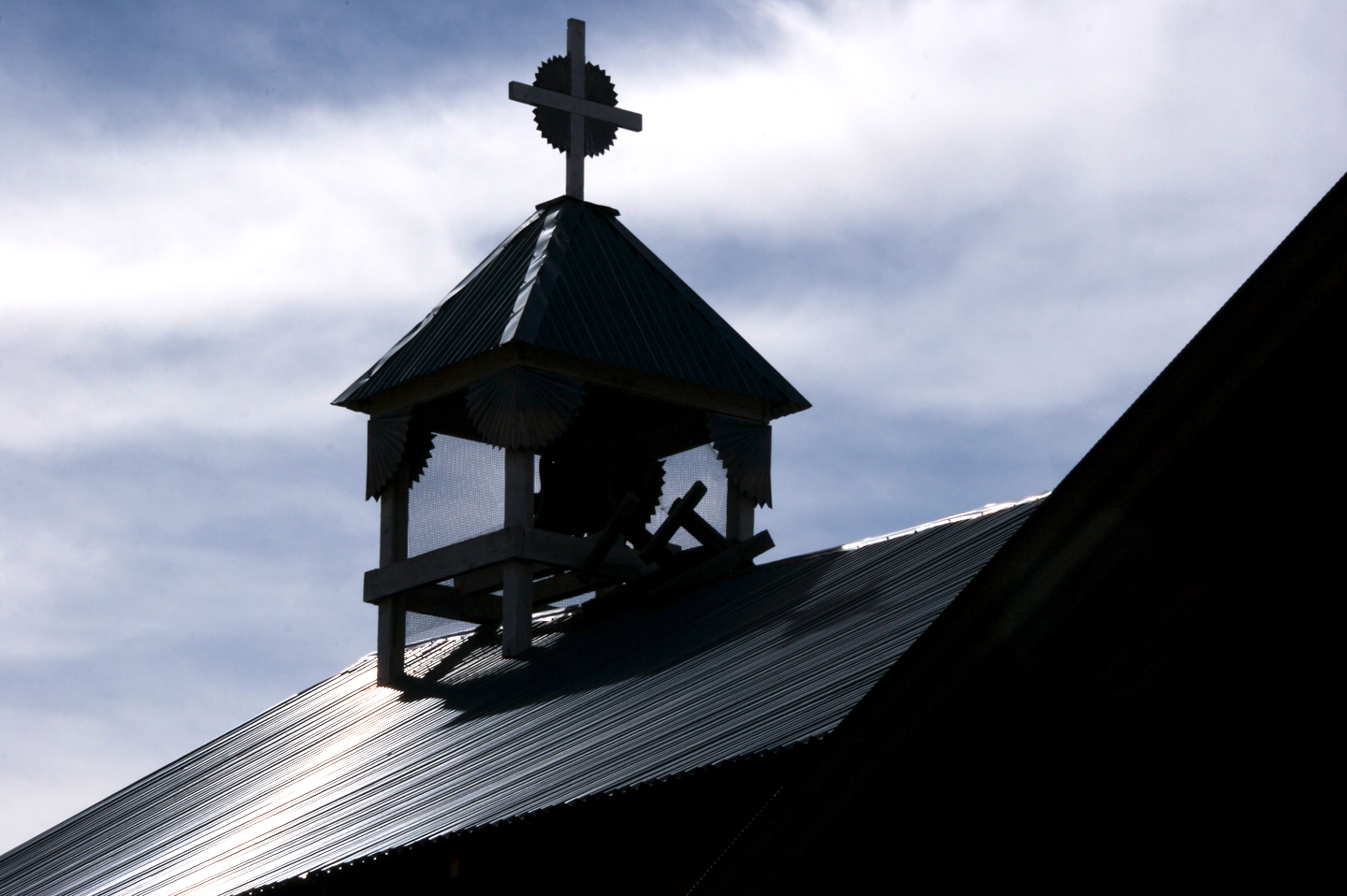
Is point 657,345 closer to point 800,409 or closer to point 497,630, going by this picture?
point 800,409

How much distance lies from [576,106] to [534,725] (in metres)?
8.18

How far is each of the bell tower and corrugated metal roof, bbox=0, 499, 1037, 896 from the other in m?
→ 0.58

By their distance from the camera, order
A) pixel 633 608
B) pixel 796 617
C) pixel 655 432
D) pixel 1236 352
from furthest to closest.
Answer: pixel 655 432, pixel 633 608, pixel 796 617, pixel 1236 352

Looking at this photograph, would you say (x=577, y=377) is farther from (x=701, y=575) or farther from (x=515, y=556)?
(x=701, y=575)

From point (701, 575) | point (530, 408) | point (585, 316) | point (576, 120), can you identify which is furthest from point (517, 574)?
point (576, 120)

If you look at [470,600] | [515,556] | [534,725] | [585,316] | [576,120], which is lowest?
[534,725]

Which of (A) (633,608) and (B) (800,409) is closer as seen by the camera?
(A) (633,608)

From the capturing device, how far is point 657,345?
57.0 ft

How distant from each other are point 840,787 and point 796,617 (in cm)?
779

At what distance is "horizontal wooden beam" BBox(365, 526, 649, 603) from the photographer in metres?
17.0

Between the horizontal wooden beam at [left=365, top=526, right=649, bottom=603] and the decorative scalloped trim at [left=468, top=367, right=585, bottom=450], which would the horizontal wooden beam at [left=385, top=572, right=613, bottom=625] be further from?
the decorative scalloped trim at [left=468, top=367, right=585, bottom=450]

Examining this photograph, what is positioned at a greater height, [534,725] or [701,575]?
[701,575]

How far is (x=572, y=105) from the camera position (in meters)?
19.4

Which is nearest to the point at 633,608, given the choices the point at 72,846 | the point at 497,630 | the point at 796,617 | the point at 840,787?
the point at 497,630
